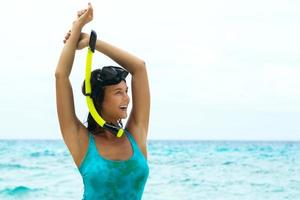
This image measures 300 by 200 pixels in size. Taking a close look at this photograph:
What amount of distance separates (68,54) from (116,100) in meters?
0.31

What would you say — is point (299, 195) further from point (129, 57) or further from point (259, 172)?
point (129, 57)

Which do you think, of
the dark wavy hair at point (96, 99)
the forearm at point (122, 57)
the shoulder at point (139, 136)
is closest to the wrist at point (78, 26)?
the forearm at point (122, 57)

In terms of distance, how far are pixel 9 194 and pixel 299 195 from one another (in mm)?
6342

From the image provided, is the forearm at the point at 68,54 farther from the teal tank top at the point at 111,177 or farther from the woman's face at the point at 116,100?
the teal tank top at the point at 111,177

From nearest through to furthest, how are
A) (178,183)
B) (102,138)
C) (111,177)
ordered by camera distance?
(111,177) → (102,138) → (178,183)

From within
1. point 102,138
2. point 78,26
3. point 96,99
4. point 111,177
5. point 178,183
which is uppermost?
point 78,26

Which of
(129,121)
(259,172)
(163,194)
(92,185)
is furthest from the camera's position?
(259,172)

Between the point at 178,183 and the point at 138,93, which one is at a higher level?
the point at 138,93

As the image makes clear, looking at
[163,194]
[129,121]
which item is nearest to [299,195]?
[163,194]

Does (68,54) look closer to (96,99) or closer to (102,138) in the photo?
(96,99)

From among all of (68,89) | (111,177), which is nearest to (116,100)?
(68,89)

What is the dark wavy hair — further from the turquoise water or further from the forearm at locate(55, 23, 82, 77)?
the turquoise water

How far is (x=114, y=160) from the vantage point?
3111 mm

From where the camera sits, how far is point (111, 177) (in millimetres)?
3084
